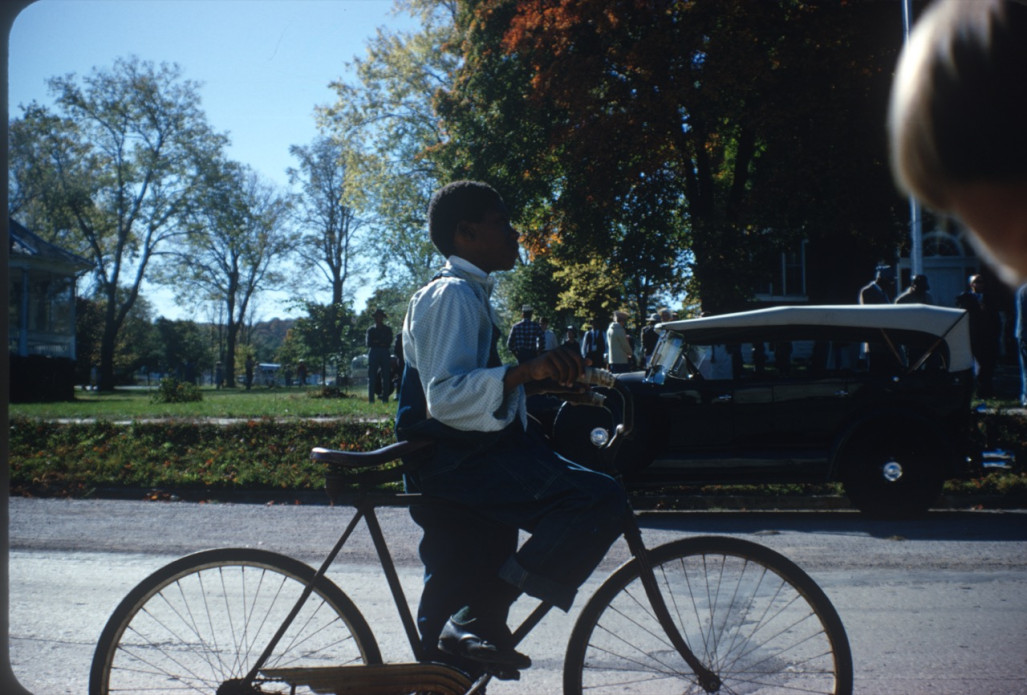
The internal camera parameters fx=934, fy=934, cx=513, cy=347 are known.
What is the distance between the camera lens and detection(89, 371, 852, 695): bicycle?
107 inches

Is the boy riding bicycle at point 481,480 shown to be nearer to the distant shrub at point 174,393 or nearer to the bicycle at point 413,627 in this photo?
the bicycle at point 413,627

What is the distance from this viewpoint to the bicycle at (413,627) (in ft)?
8.95

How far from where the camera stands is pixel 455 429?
110 inches

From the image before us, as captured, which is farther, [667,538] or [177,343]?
[177,343]

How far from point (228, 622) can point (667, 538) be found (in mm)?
4951

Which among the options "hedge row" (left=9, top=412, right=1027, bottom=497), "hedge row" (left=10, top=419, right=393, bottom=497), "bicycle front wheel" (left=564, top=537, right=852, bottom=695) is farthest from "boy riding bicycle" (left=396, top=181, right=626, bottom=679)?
"hedge row" (left=10, top=419, right=393, bottom=497)

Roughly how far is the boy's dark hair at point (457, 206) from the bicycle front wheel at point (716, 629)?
1176 mm

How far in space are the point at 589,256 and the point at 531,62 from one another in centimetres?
471

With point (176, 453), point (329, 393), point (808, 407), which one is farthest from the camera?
point (329, 393)

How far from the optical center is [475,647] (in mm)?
2750

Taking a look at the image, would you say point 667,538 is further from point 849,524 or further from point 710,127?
point 710,127

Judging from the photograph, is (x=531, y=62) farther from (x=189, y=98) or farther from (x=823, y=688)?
(x=189, y=98)

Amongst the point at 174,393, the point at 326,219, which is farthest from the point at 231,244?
the point at 174,393

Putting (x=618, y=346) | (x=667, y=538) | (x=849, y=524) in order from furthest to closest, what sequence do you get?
(x=618, y=346) < (x=849, y=524) < (x=667, y=538)
